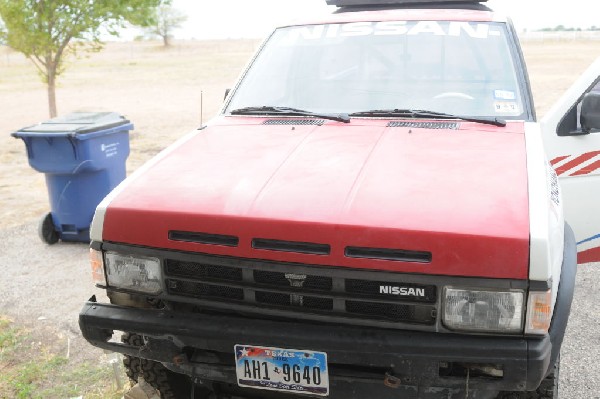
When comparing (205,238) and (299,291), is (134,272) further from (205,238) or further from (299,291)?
(299,291)

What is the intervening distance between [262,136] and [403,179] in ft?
3.18

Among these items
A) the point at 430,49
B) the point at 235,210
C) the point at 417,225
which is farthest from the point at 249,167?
the point at 430,49

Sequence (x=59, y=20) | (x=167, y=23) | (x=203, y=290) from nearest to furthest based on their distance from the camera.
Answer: (x=203, y=290) < (x=59, y=20) < (x=167, y=23)

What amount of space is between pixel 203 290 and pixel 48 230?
4181mm

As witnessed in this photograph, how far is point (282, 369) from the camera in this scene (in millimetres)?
2596

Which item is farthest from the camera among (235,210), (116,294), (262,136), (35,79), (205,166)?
(35,79)

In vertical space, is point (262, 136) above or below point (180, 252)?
above

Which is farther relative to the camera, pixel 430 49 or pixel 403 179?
pixel 430 49

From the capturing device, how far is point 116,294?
291 cm

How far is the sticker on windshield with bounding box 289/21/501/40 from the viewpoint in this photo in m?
4.04

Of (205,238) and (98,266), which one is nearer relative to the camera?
(205,238)

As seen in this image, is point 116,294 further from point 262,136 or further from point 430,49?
point 430,49

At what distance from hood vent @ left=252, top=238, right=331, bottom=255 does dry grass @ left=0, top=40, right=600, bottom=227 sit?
5.53 m

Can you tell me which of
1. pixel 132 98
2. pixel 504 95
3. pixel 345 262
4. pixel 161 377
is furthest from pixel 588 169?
pixel 132 98
